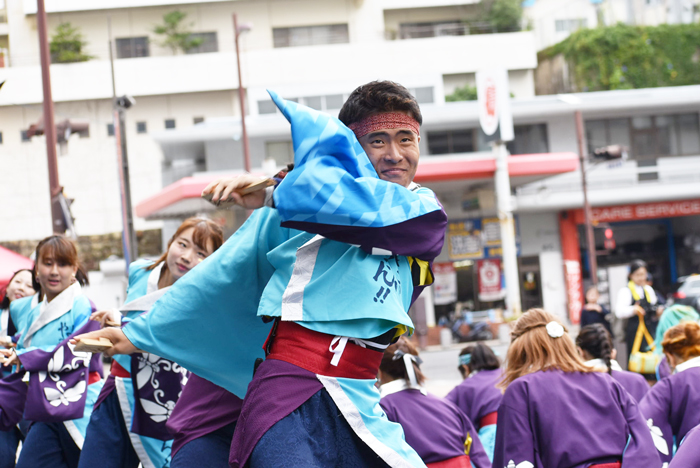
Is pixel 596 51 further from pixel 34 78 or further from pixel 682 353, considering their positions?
pixel 682 353

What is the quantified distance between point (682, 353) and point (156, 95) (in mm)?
30145

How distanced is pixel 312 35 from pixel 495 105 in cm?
1477

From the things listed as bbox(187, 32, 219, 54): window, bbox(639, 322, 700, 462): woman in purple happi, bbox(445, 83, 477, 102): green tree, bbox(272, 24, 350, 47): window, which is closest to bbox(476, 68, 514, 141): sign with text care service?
bbox(445, 83, 477, 102): green tree

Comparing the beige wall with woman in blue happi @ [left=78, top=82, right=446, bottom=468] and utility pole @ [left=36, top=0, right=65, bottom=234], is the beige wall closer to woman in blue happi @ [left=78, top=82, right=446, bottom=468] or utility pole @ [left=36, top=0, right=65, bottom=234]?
utility pole @ [left=36, top=0, right=65, bottom=234]

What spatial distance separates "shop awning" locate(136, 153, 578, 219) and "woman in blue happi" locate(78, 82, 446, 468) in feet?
64.2

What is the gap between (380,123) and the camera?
2371 mm

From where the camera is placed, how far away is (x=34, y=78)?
32156mm

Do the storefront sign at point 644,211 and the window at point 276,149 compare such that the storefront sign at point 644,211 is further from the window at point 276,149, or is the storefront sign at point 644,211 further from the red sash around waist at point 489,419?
the red sash around waist at point 489,419

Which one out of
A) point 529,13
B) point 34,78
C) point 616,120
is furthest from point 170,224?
point 529,13

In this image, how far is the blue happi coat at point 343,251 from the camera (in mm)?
2039

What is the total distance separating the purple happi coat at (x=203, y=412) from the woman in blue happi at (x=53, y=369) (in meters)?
1.52

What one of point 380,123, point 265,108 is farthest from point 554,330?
point 265,108

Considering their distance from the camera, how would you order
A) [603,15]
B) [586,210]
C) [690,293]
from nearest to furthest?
[690,293], [586,210], [603,15]

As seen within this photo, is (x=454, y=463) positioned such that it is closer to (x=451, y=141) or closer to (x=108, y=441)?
(x=108, y=441)
